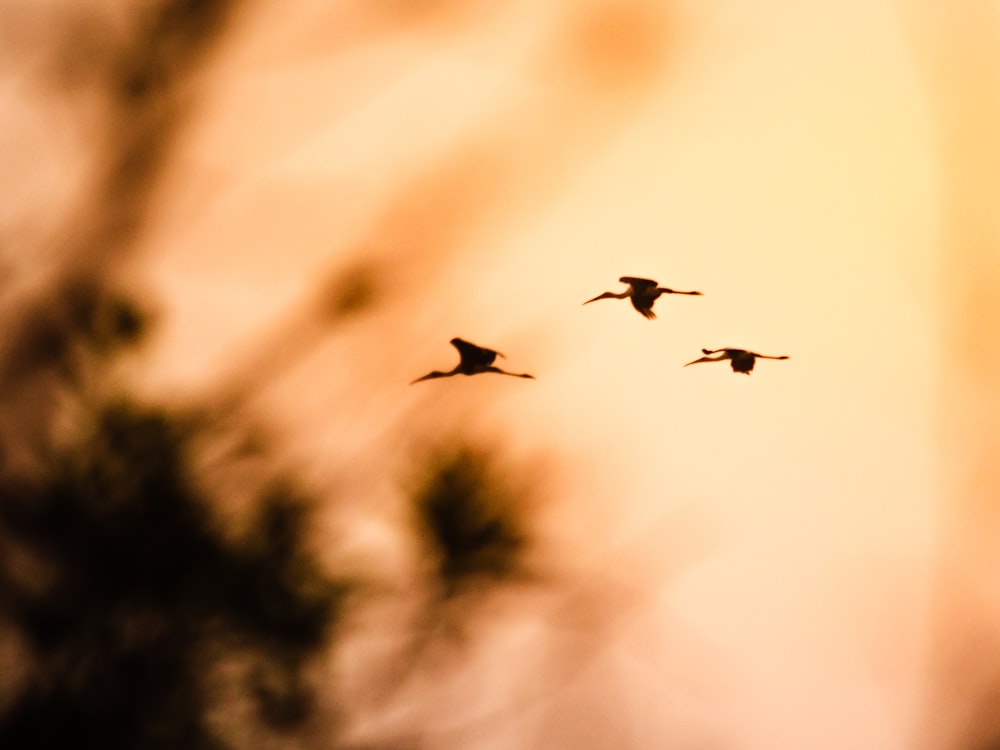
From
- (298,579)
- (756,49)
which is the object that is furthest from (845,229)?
(298,579)

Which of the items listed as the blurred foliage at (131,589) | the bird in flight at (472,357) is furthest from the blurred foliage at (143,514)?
the bird in flight at (472,357)

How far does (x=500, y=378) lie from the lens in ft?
3.55

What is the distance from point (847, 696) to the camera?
1.16 m

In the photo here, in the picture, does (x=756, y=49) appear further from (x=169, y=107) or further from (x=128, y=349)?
(x=128, y=349)

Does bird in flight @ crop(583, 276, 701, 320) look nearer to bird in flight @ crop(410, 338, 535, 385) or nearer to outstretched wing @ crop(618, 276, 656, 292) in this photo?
outstretched wing @ crop(618, 276, 656, 292)

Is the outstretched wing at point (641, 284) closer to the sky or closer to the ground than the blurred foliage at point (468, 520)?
closer to the sky

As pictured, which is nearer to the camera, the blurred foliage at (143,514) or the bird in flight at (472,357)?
the bird in flight at (472,357)

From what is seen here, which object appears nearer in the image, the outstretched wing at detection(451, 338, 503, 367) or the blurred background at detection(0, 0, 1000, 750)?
the outstretched wing at detection(451, 338, 503, 367)

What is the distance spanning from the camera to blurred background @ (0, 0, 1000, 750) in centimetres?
100

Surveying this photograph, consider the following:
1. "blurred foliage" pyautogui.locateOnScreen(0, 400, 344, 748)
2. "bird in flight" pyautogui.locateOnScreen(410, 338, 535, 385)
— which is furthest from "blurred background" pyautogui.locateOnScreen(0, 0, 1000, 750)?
"bird in flight" pyautogui.locateOnScreen(410, 338, 535, 385)

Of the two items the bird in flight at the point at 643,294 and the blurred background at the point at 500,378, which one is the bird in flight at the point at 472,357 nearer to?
the bird in flight at the point at 643,294

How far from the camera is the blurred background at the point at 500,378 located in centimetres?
100

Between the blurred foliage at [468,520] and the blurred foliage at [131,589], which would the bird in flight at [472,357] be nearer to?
the blurred foliage at [468,520]

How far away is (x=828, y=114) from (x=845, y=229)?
178 millimetres
